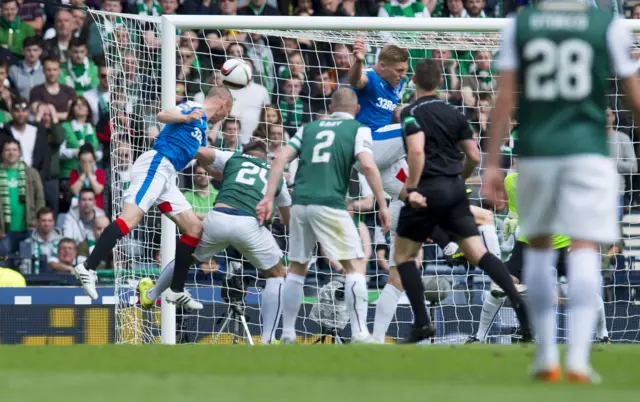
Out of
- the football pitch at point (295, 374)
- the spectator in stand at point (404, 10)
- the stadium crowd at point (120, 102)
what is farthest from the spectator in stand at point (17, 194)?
the football pitch at point (295, 374)

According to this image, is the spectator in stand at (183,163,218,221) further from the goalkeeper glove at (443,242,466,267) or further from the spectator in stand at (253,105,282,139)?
the goalkeeper glove at (443,242,466,267)

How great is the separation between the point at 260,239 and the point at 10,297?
3.71 meters

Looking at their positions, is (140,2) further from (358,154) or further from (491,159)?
(491,159)

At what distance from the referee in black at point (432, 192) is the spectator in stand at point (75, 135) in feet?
25.3

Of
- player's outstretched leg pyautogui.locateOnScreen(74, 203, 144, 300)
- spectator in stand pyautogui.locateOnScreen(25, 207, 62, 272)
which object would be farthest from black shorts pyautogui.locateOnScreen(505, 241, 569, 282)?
spectator in stand pyautogui.locateOnScreen(25, 207, 62, 272)

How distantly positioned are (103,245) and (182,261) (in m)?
0.74

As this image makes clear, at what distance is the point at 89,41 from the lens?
699 inches

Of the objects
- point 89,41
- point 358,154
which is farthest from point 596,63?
point 89,41

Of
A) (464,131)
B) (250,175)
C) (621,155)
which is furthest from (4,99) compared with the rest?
(464,131)

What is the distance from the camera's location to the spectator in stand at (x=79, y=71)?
57.0 feet

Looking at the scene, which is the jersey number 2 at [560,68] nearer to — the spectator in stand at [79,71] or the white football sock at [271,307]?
the white football sock at [271,307]

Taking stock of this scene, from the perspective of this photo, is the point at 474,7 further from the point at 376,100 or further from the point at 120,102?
the point at 376,100

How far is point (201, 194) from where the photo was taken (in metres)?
15.0

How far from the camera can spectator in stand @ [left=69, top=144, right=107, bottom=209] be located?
54.2ft
